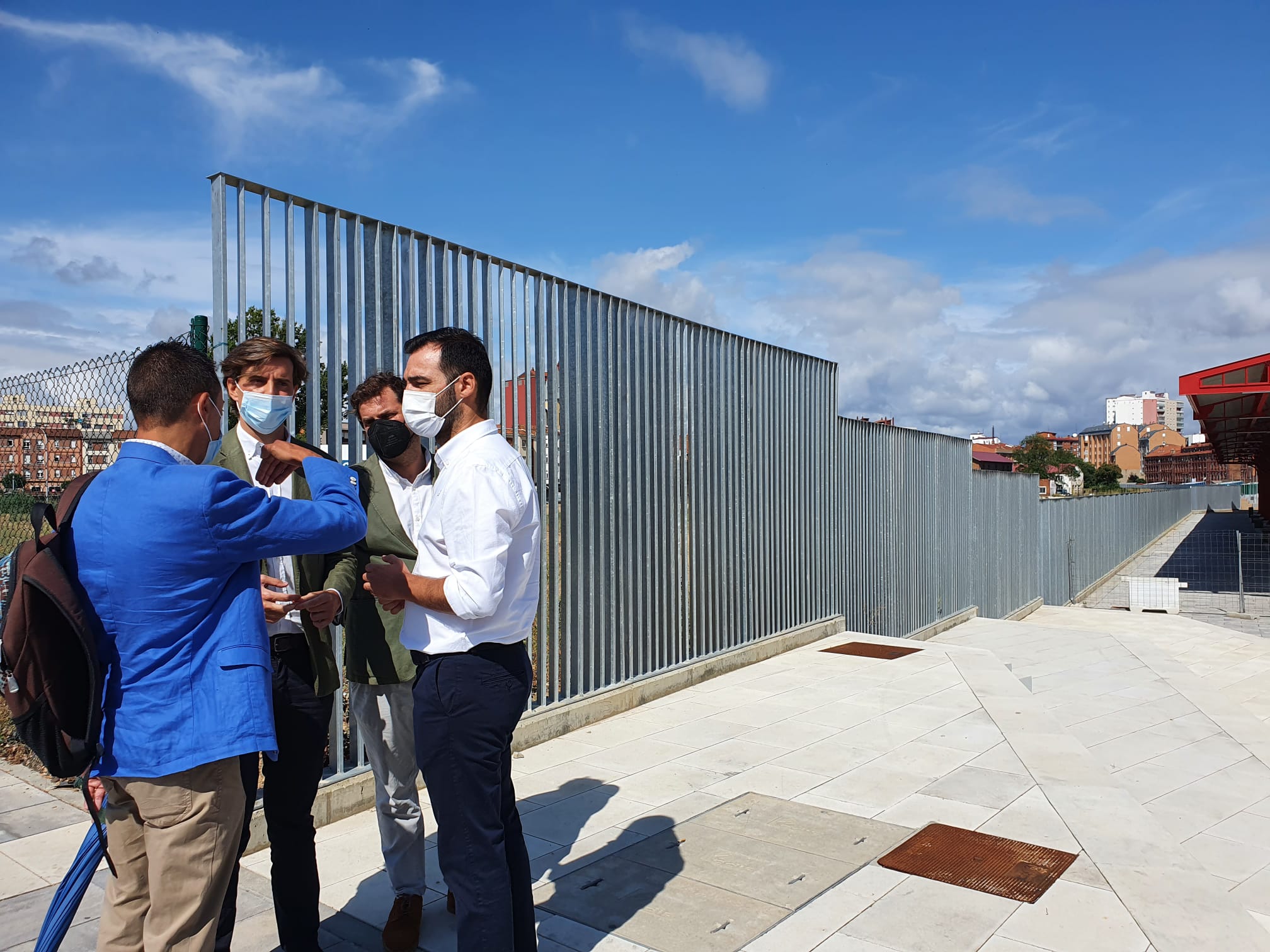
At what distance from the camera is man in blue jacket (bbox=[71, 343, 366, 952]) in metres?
2.19

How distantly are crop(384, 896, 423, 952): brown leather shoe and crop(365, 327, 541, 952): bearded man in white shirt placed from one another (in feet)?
2.66

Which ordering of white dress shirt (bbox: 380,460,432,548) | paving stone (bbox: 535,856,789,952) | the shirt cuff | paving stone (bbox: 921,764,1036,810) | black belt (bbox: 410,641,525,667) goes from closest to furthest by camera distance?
the shirt cuff, black belt (bbox: 410,641,525,667), paving stone (bbox: 535,856,789,952), white dress shirt (bbox: 380,460,432,548), paving stone (bbox: 921,764,1036,810)

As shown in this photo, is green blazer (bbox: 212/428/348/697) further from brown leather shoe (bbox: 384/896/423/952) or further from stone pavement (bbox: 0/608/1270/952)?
stone pavement (bbox: 0/608/1270/952)

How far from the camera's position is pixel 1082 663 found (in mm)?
11469

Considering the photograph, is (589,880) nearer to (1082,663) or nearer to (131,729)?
(131,729)

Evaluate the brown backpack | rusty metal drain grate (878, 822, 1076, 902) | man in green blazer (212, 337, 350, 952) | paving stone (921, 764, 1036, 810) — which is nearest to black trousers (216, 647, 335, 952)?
man in green blazer (212, 337, 350, 952)

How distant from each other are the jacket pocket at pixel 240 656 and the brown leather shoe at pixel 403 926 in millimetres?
1444

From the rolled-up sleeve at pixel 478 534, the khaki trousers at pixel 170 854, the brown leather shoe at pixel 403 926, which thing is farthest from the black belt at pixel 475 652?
the brown leather shoe at pixel 403 926

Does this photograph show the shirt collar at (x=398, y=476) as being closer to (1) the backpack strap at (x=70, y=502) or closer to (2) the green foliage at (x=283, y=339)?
(2) the green foliage at (x=283, y=339)

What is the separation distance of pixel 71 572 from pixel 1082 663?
1174cm

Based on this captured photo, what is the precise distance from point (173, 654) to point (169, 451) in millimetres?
509

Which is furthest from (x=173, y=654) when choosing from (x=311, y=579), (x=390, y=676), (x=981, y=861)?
(x=981, y=861)

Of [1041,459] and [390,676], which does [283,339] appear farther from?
[1041,459]

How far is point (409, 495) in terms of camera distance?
362 centimetres
